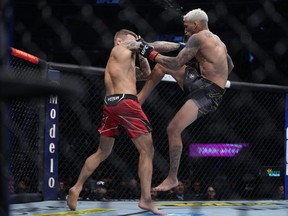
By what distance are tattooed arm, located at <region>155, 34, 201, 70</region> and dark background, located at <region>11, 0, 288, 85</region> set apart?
14.2ft

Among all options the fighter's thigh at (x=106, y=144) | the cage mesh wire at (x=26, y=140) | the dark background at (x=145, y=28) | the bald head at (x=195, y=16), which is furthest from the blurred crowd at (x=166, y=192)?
the dark background at (x=145, y=28)

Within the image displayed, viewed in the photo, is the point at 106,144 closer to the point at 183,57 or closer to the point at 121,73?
the point at 121,73

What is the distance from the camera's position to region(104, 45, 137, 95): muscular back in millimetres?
2102

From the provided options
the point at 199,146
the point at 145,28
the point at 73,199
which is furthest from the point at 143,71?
the point at 145,28

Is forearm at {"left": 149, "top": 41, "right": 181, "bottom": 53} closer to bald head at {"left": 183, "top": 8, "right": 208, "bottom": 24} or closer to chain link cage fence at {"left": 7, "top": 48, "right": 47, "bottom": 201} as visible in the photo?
bald head at {"left": 183, "top": 8, "right": 208, "bottom": 24}

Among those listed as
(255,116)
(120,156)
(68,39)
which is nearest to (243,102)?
(255,116)

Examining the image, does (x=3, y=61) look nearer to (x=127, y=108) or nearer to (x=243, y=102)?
(x=127, y=108)

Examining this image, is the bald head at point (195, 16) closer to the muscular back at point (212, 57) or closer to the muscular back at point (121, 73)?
the muscular back at point (212, 57)

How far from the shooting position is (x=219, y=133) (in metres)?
5.04

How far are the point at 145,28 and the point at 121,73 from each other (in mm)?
4868

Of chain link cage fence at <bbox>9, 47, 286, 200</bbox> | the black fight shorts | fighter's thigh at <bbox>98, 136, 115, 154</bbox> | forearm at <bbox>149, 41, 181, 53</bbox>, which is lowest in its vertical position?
fighter's thigh at <bbox>98, 136, 115, 154</bbox>

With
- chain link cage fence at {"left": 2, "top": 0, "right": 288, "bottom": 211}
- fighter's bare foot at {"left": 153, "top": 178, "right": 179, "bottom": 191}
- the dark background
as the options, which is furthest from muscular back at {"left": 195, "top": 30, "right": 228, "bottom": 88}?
the dark background

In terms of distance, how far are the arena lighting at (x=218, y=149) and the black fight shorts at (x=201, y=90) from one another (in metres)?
2.65

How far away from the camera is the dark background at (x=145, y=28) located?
654 centimetres
